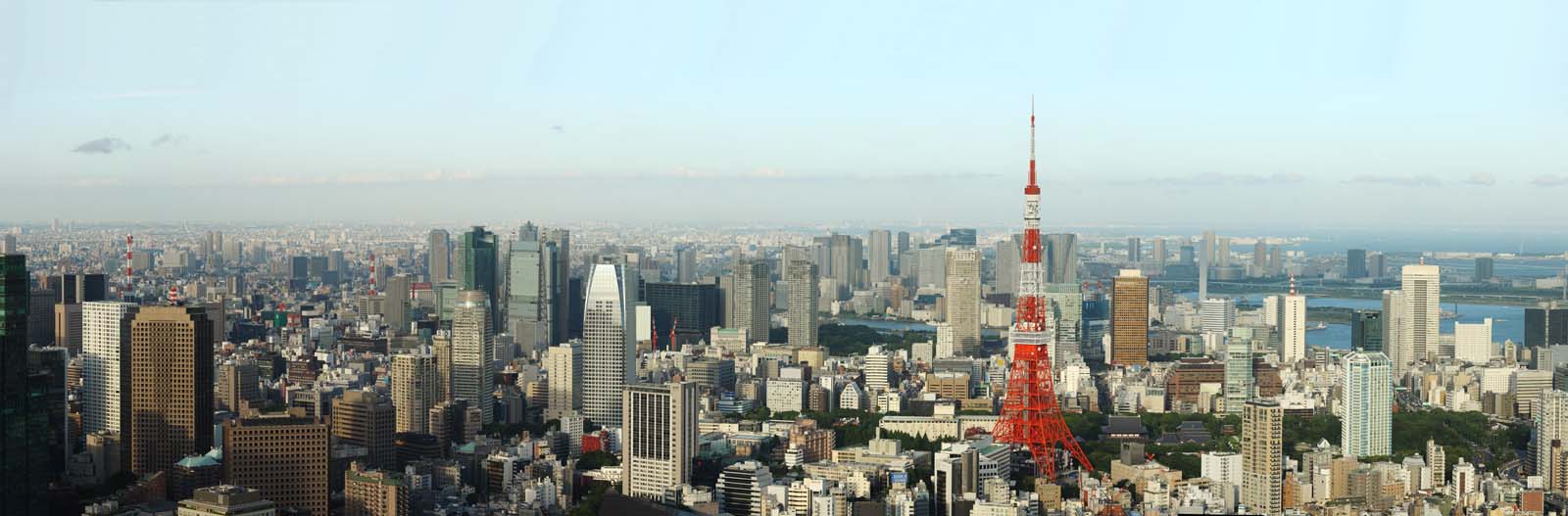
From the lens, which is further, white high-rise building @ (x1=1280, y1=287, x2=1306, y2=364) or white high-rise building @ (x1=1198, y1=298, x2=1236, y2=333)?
white high-rise building @ (x1=1198, y1=298, x2=1236, y2=333)

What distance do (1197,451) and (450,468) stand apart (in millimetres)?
6385

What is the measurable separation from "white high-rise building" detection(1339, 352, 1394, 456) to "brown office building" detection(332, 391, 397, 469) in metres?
7.99

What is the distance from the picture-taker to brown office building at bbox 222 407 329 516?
1070 cm

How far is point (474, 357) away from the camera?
56.1ft

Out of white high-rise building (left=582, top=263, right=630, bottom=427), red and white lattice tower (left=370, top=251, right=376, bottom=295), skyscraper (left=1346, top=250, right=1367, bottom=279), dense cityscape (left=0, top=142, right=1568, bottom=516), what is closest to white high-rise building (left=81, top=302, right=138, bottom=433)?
dense cityscape (left=0, top=142, right=1568, bottom=516)

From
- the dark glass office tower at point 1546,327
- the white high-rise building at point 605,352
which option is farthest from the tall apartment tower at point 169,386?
the dark glass office tower at point 1546,327

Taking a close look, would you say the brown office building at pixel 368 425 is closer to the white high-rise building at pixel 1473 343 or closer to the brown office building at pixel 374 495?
the brown office building at pixel 374 495

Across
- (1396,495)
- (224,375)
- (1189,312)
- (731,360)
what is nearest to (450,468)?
(224,375)

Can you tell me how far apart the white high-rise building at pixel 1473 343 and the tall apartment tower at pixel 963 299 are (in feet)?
21.3

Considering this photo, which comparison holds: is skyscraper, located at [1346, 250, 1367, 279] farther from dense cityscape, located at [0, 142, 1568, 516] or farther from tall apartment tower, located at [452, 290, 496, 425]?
tall apartment tower, located at [452, 290, 496, 425]

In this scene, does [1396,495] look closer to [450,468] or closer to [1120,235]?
[450,468]

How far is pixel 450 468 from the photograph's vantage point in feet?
40.2

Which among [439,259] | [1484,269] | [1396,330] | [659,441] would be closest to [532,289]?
[439,259]

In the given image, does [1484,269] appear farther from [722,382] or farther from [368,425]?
→ [368,425]
